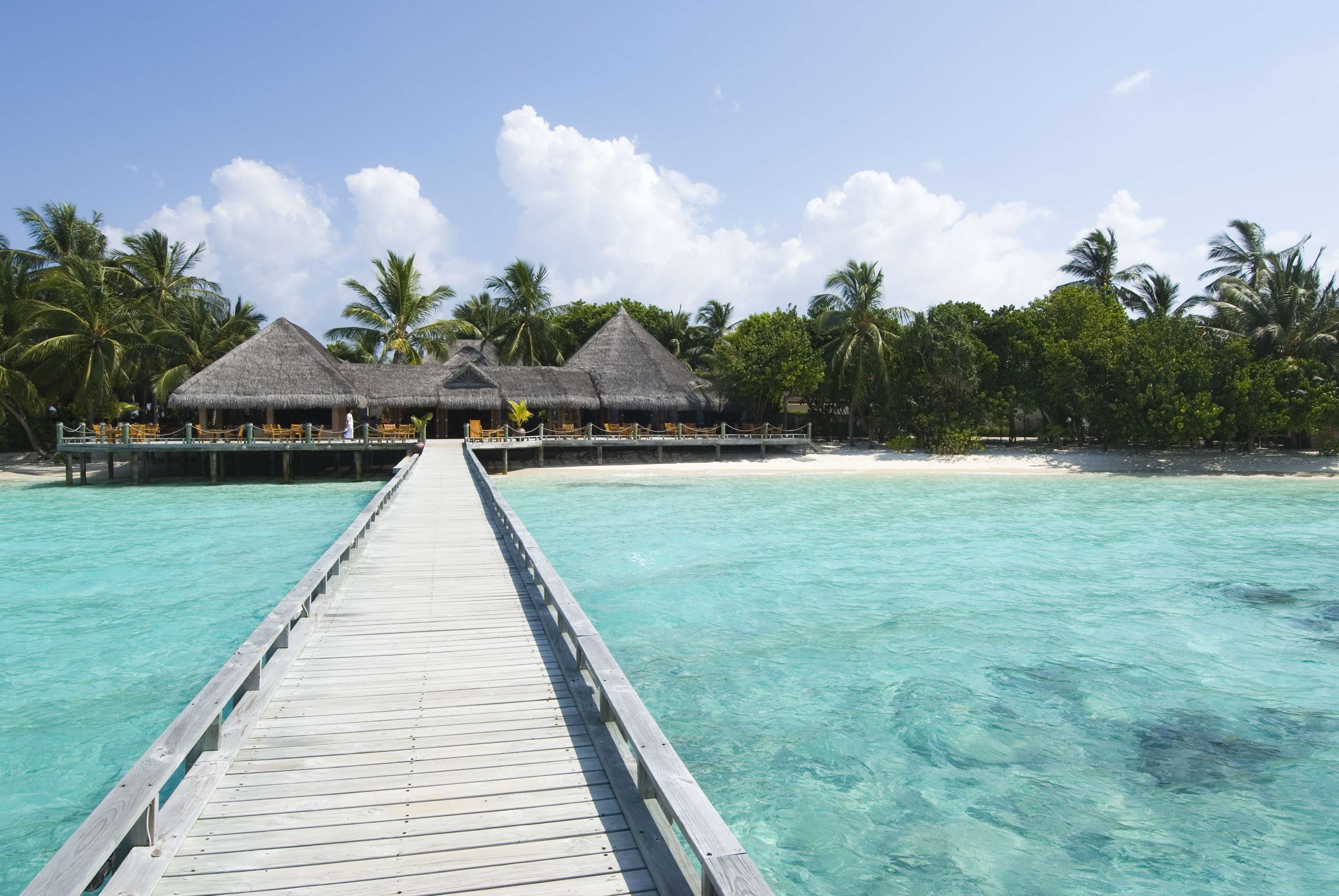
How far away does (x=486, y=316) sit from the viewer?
3691cm

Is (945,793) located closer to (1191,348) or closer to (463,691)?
(463,691)

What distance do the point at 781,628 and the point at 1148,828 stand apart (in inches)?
179

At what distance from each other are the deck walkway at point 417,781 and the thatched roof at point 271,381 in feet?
68.7

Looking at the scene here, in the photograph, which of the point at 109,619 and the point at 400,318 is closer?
the point at 109,619

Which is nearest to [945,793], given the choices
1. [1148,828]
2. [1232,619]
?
[1148,828]

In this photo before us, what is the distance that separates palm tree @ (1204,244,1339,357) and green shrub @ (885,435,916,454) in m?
11.1

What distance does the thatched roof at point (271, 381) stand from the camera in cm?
2486

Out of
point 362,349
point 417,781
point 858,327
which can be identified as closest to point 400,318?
point 362,349

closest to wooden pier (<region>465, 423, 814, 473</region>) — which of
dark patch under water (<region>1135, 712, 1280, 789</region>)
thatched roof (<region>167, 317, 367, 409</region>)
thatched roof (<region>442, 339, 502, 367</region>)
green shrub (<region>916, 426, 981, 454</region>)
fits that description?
green shrub (<region>916, 426, 981, 454</region>)

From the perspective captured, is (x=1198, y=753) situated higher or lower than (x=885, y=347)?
lower

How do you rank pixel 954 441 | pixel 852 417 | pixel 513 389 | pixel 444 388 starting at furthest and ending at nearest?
pixel 852 417
pixel 513 389
pixel 954 441
pixel 444 388

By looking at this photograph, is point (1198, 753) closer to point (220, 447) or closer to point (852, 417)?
point (220, 447)

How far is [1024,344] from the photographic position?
29016 mm

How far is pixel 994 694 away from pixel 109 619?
10409 millimetres
